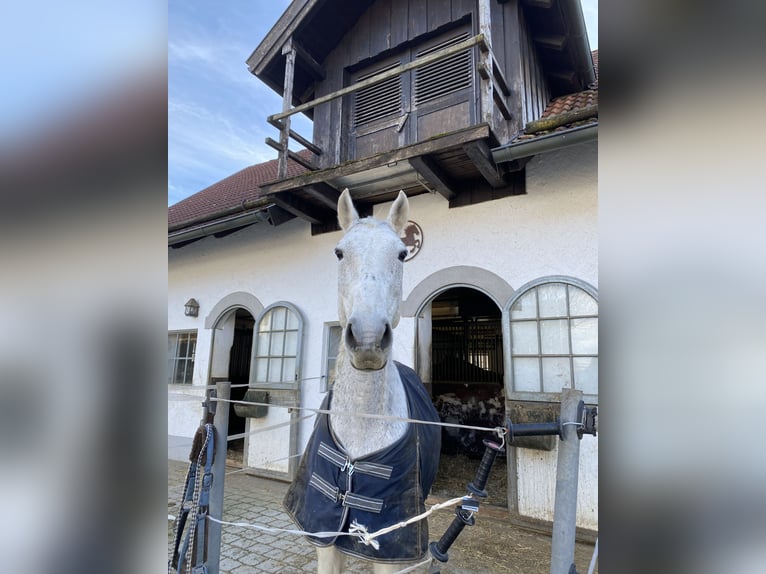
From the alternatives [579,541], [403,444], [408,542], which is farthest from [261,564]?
[579,541]

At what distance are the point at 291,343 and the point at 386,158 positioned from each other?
3046 millimetres

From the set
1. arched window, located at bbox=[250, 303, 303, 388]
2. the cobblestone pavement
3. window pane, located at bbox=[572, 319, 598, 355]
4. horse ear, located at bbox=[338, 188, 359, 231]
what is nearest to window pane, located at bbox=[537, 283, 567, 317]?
window pane, located at bbox=[572, 319, 598, 355]

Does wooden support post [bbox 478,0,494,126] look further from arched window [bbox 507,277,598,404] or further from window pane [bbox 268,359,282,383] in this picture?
window pane [bbox 268,359,282,383]

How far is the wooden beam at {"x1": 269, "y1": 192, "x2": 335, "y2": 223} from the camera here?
4996mm

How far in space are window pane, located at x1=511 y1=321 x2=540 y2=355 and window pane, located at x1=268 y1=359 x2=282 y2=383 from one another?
11.1ft

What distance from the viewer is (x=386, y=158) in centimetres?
399

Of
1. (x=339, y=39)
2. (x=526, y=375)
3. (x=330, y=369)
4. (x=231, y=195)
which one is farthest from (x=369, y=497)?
(x=231, y=195)

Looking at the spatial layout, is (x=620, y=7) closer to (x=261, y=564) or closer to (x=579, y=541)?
(x=261, y=564)

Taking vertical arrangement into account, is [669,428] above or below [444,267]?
below

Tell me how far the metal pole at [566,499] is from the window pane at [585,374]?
7.32ft

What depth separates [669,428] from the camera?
0.41m

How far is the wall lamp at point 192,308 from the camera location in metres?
6.61

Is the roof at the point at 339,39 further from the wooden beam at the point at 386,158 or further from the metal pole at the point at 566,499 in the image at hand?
the metal pole at the point at 566,499

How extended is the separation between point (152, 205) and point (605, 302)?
62 cm
